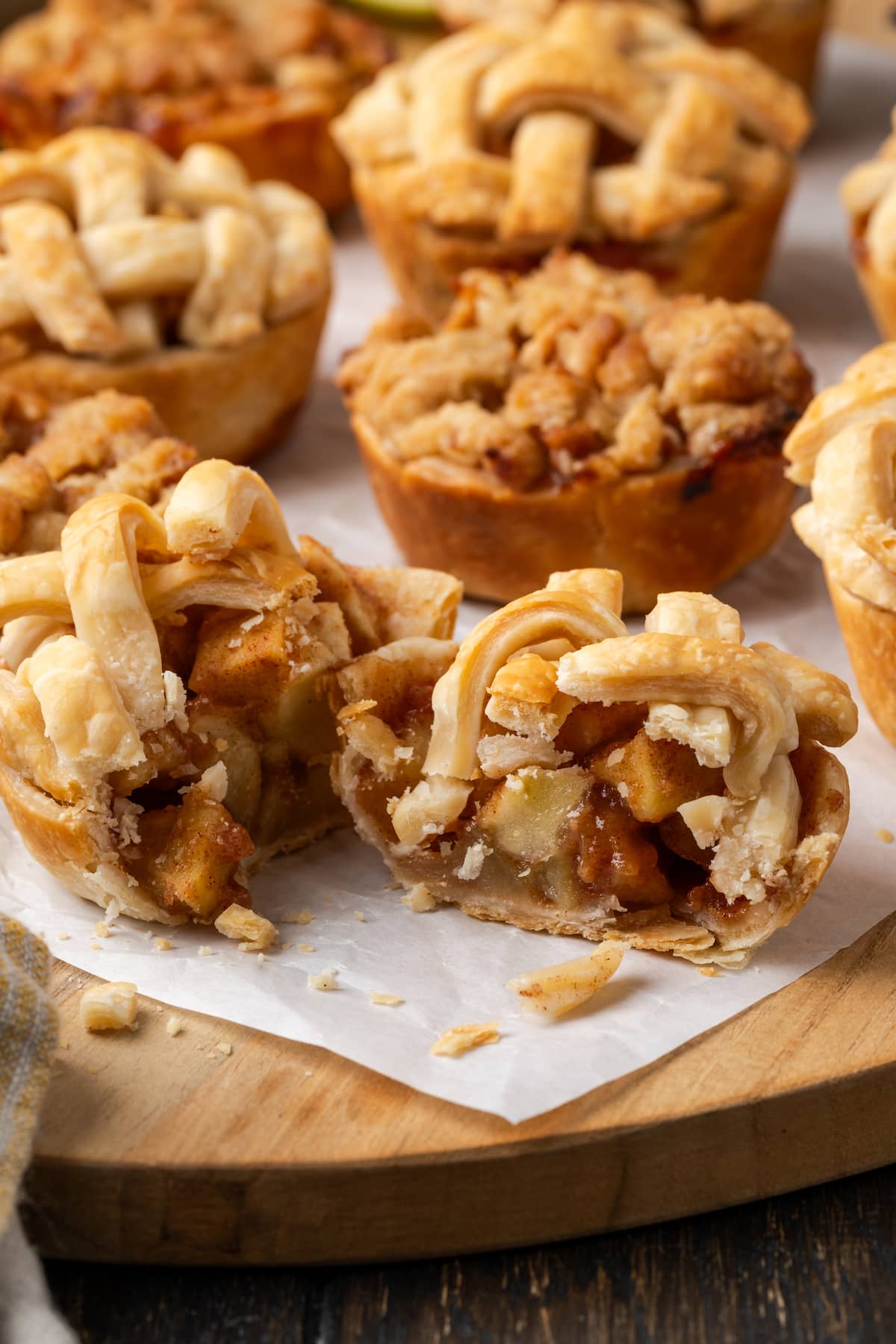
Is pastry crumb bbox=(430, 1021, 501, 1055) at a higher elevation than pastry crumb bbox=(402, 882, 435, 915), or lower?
higher

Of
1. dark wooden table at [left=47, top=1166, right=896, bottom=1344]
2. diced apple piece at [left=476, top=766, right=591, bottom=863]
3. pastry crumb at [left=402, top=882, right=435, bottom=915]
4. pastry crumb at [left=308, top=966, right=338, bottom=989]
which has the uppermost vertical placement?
diced apple piece at [left=476, top=766, right=591, bottom=863]

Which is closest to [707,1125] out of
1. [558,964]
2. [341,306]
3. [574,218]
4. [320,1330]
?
[558,964]

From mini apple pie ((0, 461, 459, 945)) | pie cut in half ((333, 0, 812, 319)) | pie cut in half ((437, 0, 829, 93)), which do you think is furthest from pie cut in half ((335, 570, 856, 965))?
pie cut in half ((437, 0, 829, 93))

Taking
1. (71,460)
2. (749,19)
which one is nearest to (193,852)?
(71,460)

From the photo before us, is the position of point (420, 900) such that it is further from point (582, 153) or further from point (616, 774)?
point (582, 153)

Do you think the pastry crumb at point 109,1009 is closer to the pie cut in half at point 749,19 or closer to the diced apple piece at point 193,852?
the diced apple piece at point 193,852

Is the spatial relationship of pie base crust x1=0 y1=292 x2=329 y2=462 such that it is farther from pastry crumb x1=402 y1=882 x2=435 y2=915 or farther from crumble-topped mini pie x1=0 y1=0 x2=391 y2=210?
pastry crumb x1=402 y1=882 x2=435 y2=915

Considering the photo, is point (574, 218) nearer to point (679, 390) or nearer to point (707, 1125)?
point (679, 390)
